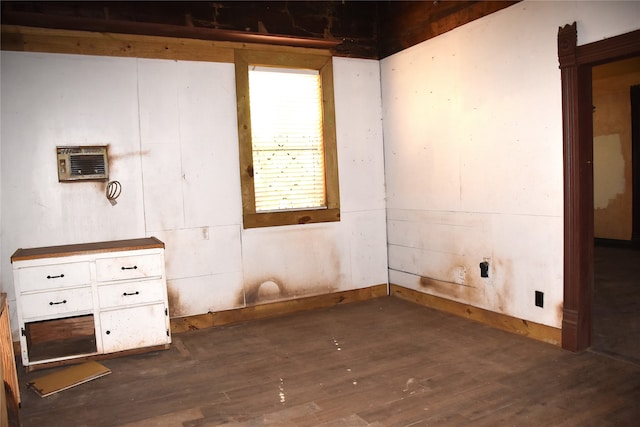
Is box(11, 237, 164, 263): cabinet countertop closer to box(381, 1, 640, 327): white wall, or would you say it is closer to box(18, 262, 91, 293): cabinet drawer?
box(18, 262, 91, 293): cabinet drawer

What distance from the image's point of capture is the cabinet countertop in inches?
139

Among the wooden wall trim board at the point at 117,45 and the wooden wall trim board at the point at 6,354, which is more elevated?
the wooden wall trim board at the point at 117,45

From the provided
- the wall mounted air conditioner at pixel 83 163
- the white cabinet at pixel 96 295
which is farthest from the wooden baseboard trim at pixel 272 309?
the wall mounted air conditioner at pixel 83 163

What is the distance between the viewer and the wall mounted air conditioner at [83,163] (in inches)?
158

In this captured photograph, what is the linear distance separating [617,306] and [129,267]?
4611 mm

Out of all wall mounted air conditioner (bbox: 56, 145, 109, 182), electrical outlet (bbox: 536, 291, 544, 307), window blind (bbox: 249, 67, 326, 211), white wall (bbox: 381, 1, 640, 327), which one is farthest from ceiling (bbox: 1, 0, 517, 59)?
electrical outlet (bbox: 536, 291, 544, 307)

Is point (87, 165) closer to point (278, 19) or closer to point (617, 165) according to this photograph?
point (278, 19)

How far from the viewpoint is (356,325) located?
445 cm

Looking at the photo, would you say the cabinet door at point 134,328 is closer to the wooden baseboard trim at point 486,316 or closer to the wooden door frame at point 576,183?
the wooden baseboard trim at point 486,316

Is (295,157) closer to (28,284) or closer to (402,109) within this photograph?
(402,109)

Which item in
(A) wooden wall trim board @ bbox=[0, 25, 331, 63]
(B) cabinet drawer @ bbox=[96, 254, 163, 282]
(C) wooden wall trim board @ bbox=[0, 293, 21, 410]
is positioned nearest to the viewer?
(C) wooden wall trim board @ bbox=[0, 293, 21, 410]

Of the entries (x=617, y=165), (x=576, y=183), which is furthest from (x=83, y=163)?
(x=617, y=165)

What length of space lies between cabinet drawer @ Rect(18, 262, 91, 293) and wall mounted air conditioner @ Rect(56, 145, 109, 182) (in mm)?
869

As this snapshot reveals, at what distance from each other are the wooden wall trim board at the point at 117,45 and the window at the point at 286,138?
7.4 inches
